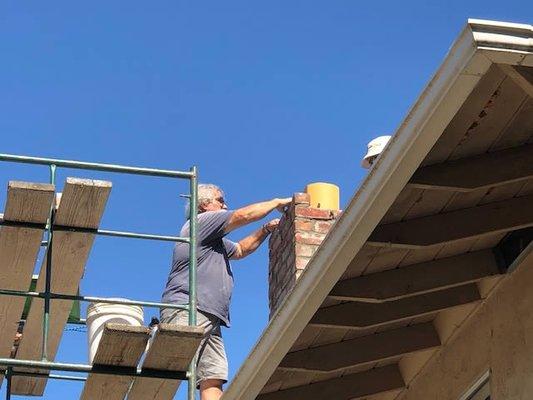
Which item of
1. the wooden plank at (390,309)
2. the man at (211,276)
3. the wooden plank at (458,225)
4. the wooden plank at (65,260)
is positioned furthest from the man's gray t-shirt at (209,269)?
the wooden plank at (458,225)

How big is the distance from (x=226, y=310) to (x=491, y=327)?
2478mm

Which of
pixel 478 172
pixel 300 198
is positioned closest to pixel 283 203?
pixel 300 198

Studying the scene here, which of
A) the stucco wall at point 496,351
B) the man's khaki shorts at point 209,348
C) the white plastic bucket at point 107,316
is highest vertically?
the man's khaki shorts at point 209,348

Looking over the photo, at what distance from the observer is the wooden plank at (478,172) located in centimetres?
474

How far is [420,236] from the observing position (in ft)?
17.0

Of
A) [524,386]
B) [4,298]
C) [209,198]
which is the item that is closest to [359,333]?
[524,386]

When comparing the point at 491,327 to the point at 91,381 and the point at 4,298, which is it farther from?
the point at 4,298

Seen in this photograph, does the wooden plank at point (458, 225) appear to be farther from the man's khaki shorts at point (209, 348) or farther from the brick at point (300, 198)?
the brick at point (300, 198)

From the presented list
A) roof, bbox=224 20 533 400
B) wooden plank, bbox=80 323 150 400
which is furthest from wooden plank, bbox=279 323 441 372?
wooden plank, bbox=80 323 150 400

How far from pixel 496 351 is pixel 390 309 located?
0.56 meters

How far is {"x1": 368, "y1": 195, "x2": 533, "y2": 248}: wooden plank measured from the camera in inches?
202

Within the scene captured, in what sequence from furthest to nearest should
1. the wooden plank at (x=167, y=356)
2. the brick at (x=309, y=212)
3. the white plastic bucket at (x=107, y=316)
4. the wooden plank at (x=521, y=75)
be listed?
the brick at (x=309, y=212), the white plastic bucket at (x=107, y=316), the wooden plank at (x=167, y=356), the wooden plank at (x=521, y=75)

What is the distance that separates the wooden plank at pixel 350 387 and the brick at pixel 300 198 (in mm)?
2034

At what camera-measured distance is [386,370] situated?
6.53m
